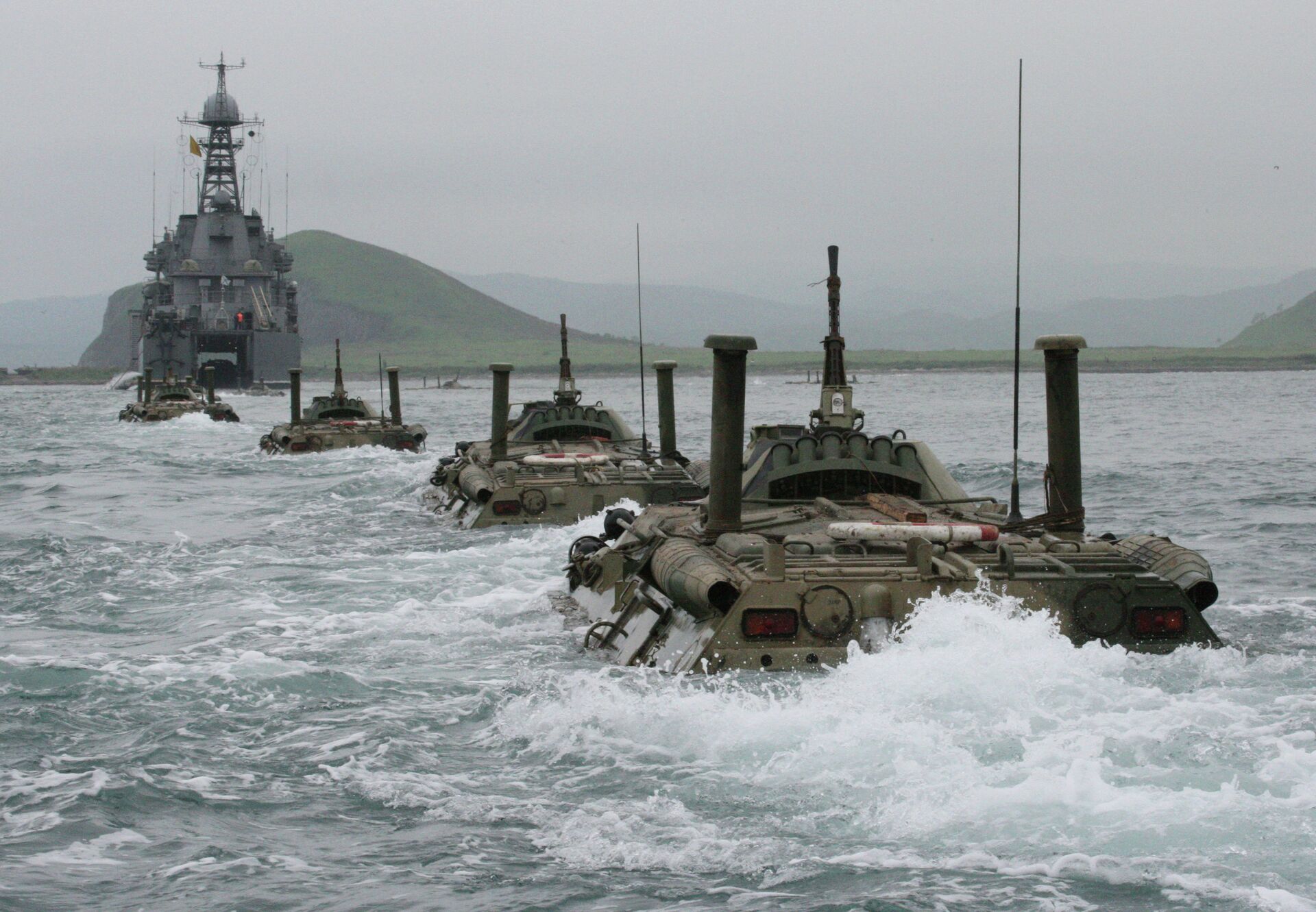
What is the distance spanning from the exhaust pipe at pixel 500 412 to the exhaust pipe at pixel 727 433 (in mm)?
13262

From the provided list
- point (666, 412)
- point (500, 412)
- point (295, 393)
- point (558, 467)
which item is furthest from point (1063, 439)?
point (295, 393)

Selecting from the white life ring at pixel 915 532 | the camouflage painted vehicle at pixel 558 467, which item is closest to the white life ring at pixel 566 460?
the camouflage painted vehicle at pixel 558 467

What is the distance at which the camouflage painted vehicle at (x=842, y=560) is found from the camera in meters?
11.1

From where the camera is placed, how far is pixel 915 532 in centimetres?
1198

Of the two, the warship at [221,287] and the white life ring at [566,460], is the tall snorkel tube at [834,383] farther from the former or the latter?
the warship at [221,287]

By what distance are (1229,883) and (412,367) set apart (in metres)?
178

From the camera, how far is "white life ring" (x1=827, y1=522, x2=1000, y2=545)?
12.0 metres

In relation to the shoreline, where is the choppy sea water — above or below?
below

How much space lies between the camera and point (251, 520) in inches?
1055

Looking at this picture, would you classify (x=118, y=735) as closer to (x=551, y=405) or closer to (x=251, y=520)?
(x=251, y=520)

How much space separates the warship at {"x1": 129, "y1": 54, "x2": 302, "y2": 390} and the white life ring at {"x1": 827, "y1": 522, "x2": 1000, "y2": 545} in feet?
335

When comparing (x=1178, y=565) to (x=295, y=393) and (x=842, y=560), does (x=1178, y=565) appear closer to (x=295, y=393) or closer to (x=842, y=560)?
(x=842, y=560)

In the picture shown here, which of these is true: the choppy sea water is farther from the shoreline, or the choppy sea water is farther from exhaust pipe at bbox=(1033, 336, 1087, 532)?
the shoreline

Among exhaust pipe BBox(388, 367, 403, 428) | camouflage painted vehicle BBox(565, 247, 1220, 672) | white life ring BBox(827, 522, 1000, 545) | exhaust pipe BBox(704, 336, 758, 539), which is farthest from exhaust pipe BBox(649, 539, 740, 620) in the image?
exhaust pipe BBox(388, 367, 403, 428)
